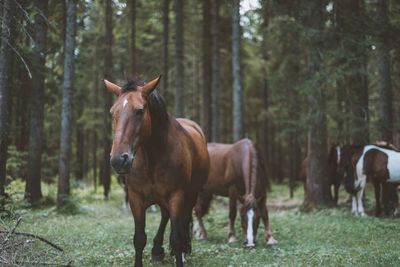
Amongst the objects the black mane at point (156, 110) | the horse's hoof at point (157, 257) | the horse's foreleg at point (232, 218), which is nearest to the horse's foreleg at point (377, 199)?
the horse's foreleg at point (232, 218)

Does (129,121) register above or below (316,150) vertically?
above

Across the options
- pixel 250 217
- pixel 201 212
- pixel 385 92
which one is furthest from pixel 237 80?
pixel 250 217

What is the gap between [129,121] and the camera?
18.7 feet

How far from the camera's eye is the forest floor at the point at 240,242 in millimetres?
7070

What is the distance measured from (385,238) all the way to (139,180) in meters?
5.73

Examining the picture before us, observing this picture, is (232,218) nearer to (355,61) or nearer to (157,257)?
(157,257)

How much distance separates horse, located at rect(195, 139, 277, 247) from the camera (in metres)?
9.16

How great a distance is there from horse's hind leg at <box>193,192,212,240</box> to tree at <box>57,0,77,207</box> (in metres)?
5.75

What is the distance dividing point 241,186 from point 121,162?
5.47m

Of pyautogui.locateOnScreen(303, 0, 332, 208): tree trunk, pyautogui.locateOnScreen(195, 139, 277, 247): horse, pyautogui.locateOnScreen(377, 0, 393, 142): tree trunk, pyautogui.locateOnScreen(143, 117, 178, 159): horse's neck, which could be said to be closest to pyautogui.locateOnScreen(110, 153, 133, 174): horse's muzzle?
pyautogui.locateOnScreen(143, 117, 178, 159): horse's neck

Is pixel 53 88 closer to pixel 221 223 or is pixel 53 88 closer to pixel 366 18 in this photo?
pixel 221 223

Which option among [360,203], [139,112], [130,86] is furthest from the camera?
[360,203]

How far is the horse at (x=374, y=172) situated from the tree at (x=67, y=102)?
9.24m

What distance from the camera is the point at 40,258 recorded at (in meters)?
6.16
